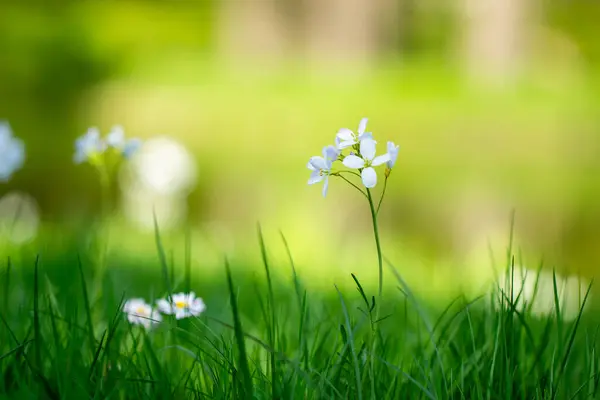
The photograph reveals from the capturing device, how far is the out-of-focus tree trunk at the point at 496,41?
7457 mm

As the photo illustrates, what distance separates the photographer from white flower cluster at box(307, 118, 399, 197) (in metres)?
0.90

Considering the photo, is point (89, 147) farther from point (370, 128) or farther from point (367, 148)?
point (370, 128)

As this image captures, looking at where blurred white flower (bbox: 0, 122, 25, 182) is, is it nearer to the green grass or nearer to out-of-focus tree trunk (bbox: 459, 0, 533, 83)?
the green grass

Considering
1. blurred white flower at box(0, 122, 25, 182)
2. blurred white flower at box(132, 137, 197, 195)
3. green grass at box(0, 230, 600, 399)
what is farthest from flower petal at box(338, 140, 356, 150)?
blurred white flower at box(132, 137, 197, 195)

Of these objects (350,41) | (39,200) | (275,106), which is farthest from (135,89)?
(39,200)

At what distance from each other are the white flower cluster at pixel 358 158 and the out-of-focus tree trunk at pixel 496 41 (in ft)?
21.4

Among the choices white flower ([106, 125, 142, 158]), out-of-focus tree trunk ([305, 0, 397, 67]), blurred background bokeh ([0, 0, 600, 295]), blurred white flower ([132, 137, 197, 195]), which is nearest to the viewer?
white flower ([106, 125, 142, 158])

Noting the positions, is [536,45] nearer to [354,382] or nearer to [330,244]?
[330,244]

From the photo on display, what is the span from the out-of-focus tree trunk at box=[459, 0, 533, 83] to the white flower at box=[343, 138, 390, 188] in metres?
6.55

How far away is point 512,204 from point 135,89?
3.57 meters

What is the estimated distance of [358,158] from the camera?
90 cm

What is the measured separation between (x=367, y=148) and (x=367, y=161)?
2cm

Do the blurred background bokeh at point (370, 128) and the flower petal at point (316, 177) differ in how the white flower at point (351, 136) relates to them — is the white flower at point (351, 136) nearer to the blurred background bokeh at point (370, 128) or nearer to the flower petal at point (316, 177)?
the flower petal at point (316, 177)

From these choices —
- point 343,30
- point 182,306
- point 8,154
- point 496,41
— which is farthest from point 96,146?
point 496,41
